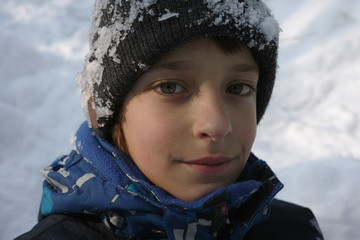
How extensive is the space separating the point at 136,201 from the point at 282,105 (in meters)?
2.19

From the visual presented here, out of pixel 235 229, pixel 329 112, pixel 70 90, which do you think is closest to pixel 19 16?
pixel 70 90

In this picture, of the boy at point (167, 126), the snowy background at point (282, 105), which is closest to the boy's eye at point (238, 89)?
the boy at point (167, 126)

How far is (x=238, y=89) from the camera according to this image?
1363mm

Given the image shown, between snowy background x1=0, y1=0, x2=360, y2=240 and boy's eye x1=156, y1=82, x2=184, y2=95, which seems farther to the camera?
snowy background x1=0, y1=0, x2=360, y2=240

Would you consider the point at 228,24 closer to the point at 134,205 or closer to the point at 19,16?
the point at 134,205

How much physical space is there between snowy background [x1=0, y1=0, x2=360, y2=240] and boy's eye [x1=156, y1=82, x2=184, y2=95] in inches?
49.5

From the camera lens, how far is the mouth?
1.24 m

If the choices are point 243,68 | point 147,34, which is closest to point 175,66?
point 147,34

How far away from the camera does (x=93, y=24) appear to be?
56.6 inches

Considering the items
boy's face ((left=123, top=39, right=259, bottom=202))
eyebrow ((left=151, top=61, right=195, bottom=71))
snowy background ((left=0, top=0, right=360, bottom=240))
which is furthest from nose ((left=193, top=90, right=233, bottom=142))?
snowy background ((left=0, top=0, right=360, bottom=240))

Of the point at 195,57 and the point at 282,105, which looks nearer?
the point at 195,57

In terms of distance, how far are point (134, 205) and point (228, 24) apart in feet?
2.17

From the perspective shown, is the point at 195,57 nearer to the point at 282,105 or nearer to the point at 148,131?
the point at 148,131

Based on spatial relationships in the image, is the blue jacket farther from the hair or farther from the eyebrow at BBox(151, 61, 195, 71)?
the eyebrow at BBox(151, 61, 195, 71)
